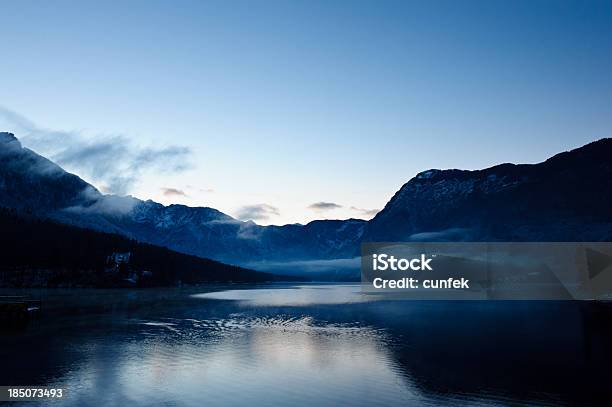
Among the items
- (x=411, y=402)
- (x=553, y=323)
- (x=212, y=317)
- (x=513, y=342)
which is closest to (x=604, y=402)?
(x=411, y=402)

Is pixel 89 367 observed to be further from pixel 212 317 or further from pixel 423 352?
pixel 212 317

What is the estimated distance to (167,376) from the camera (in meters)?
Answer: 48.0

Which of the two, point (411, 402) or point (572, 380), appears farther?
point (572, 380)

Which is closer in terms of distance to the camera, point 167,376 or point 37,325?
point 167,376

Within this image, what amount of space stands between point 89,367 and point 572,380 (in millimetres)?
51179

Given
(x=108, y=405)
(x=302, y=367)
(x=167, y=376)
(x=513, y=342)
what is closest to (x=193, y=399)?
(x=108, y=405)

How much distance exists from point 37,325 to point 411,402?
8664cm

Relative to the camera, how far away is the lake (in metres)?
40.9

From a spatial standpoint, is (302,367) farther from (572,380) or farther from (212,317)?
(212,317)

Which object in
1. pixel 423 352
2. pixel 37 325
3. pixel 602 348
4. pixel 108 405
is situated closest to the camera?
pixel 108 405

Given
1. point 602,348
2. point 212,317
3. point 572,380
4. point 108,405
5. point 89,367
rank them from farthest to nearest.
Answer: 1. point 212,317
2. point 602,348
3. point 89,367
4. point 572,380
5. point 108,405

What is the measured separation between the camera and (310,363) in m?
56.6

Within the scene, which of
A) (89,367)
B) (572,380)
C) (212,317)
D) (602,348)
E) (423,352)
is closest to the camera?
(572,380)

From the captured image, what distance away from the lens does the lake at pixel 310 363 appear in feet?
134
